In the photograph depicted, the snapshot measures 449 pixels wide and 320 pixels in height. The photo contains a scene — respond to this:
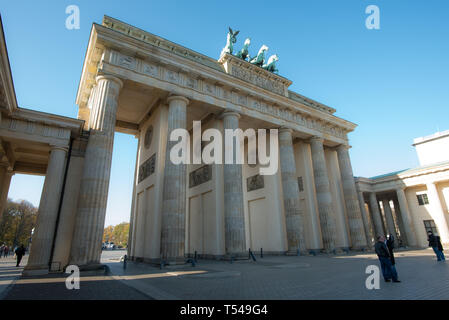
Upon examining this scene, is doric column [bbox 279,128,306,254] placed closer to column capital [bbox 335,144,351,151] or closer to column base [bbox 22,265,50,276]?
column capital [bbox 335,144,351,151]

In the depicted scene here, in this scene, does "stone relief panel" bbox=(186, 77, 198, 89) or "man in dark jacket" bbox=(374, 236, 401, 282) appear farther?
"stone relief panel" bbox=(186, 77, 198, 89)

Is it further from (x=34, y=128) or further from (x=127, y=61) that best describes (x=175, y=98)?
(x=34, y=128)

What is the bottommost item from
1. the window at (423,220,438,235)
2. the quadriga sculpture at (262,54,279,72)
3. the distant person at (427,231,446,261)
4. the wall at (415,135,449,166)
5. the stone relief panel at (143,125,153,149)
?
the distant person at (427,231,446,261)

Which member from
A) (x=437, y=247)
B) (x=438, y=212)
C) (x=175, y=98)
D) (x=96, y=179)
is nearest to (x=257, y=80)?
(x=175, y=98)

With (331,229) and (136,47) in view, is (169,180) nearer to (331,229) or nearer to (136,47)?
(136,47)

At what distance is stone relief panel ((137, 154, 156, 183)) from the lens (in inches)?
713

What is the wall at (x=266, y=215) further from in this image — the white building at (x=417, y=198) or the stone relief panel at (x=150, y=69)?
the white building at (x=417, y=198)

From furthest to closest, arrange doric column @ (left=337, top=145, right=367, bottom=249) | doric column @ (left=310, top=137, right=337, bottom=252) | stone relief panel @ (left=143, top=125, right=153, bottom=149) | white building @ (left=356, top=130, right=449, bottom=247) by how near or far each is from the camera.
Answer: white building @ (left=356, top=130, right=449, bottom=247) < doric column @ (left=337, top=145, right=367, bottom=249) < doric column @ (left=310, top=137, right=337, bottom=252) < stone relief panel @ (left=143, top=125, right=153, bottom=149)

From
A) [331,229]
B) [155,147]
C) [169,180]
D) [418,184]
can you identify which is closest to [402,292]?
[169,180]

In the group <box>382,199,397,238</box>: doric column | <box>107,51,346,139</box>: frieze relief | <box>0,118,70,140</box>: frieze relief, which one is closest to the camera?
<box>0,118,70,140</box>: frieze relief

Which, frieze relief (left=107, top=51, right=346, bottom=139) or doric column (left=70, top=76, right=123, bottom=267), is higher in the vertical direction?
frieze relief (left=107, top=51, right=346, bottom=139)

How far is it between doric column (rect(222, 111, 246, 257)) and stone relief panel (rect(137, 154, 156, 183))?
5276mm

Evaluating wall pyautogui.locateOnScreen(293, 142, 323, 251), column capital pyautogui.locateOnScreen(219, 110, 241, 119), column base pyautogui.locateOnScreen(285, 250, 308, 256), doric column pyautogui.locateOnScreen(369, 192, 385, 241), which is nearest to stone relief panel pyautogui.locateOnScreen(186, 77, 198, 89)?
column capital pyautogui.locateOnScreen(219, 110, 241, 119)

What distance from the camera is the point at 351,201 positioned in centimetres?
2534
